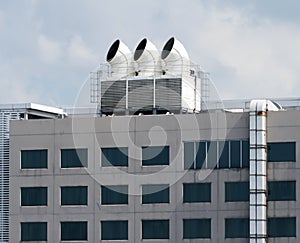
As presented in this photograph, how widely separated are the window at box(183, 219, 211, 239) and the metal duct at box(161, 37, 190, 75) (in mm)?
11662

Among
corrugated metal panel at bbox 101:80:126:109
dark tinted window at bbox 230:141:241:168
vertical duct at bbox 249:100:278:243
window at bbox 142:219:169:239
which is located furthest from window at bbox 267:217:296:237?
corrugated metal panel at bbox 101:80:126:109

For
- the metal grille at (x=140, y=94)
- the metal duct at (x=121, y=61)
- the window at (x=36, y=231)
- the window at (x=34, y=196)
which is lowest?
the window at (x=36, y=231)

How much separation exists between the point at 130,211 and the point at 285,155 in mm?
12193

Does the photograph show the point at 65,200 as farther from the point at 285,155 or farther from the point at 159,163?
the point at 285,155

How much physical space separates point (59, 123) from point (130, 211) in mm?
8761

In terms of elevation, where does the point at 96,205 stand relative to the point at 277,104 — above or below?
below

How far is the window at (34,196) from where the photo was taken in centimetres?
10488

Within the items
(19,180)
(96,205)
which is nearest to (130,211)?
(96,205)

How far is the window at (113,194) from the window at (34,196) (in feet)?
15.1

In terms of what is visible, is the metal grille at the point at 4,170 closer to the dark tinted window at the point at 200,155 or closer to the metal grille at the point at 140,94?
the metal grille at the point at 140,94

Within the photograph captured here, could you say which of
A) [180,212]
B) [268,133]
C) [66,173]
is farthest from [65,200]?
[268,133]

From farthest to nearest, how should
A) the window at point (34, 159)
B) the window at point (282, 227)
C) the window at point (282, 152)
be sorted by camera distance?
the window at point (34, 159)
the window at point (282, 152)
the window at point (282, 227)

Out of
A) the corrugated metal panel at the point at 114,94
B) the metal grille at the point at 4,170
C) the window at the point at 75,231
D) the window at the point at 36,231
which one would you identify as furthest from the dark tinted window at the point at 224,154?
the metal grille at the point at 4,170

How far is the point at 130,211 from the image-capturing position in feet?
338
